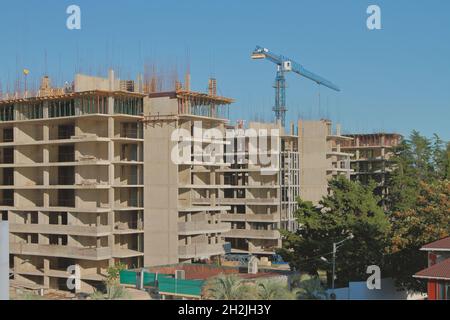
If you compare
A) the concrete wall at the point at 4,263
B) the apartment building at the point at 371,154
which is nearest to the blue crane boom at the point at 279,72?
the apartment building at the point at 371,154

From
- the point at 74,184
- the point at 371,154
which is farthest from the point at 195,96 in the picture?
the point at 371,154

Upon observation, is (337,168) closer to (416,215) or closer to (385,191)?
(385,191)

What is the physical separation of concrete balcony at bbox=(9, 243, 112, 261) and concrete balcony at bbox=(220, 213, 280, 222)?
63.4 feet

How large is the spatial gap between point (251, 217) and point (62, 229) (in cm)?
2145

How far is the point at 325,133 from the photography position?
A: 220 feet

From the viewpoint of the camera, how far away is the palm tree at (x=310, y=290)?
1307 inches

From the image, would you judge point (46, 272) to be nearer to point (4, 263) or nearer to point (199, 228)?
point (199, 228)

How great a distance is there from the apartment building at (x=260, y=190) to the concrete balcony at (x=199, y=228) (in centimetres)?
1331

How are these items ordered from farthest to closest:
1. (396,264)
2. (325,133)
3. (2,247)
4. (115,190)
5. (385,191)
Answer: (385,191) → (325,133) → (115,190) → (396,264) → (2,247)

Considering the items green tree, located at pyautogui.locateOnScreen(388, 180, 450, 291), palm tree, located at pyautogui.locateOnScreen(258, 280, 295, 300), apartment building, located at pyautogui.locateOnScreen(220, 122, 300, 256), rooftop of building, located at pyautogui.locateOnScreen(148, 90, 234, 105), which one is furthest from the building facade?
apartment building, located at pyautogui.locateOnScreen(220, 122, 300, 256)

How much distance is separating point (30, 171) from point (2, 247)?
108ft

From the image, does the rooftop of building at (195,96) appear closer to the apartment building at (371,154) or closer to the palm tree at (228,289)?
the palm tree at (228,289)

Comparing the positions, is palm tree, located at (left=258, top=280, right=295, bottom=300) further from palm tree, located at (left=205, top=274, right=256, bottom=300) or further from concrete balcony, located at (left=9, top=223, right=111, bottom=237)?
concrete balcony, located at (left=9, top=223, right=111, bottom=237)
